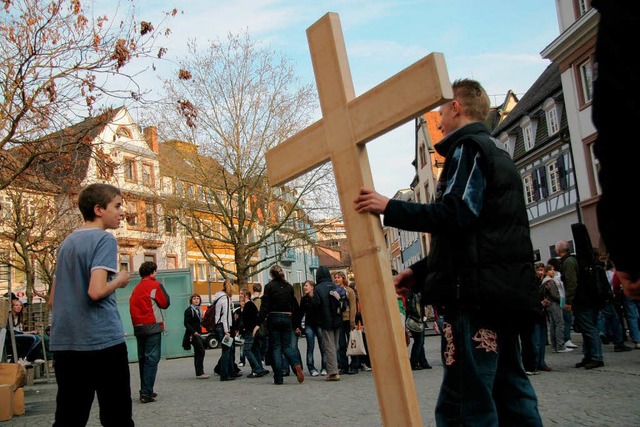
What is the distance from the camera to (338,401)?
894 cm

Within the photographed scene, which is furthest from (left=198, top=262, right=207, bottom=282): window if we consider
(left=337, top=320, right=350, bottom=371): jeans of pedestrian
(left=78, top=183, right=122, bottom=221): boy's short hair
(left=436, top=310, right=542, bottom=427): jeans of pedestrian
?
(left=436, top=310, right=542, bottom=427): jeans of pedestrian

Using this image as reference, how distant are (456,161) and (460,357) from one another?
0.85m

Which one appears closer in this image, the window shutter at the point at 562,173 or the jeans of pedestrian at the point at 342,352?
the jeans of pedestrian at the point at 342,352

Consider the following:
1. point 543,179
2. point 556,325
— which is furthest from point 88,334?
point 543,179

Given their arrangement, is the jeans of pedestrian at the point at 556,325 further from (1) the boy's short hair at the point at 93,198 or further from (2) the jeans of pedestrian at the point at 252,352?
(1) the boy's short hair at the point at 93,198

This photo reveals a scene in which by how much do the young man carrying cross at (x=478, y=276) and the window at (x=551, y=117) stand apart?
3258cm

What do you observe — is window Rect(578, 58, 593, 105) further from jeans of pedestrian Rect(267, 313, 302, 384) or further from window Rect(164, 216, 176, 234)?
jeans of pedestrian Rect(267, 313, 302, 384)

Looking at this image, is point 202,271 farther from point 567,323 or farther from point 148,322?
point 148,322

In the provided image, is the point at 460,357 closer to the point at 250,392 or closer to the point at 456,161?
the point at 456,161

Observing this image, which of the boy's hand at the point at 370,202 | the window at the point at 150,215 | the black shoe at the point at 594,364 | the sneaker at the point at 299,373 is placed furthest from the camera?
the window at the point at 150,215

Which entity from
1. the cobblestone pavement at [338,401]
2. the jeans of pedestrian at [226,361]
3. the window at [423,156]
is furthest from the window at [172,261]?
the cobblestone pavement at [338,401]

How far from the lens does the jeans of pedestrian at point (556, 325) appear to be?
1370 cm

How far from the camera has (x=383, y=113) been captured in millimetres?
3043

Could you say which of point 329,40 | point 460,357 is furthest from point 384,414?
point 329,40
